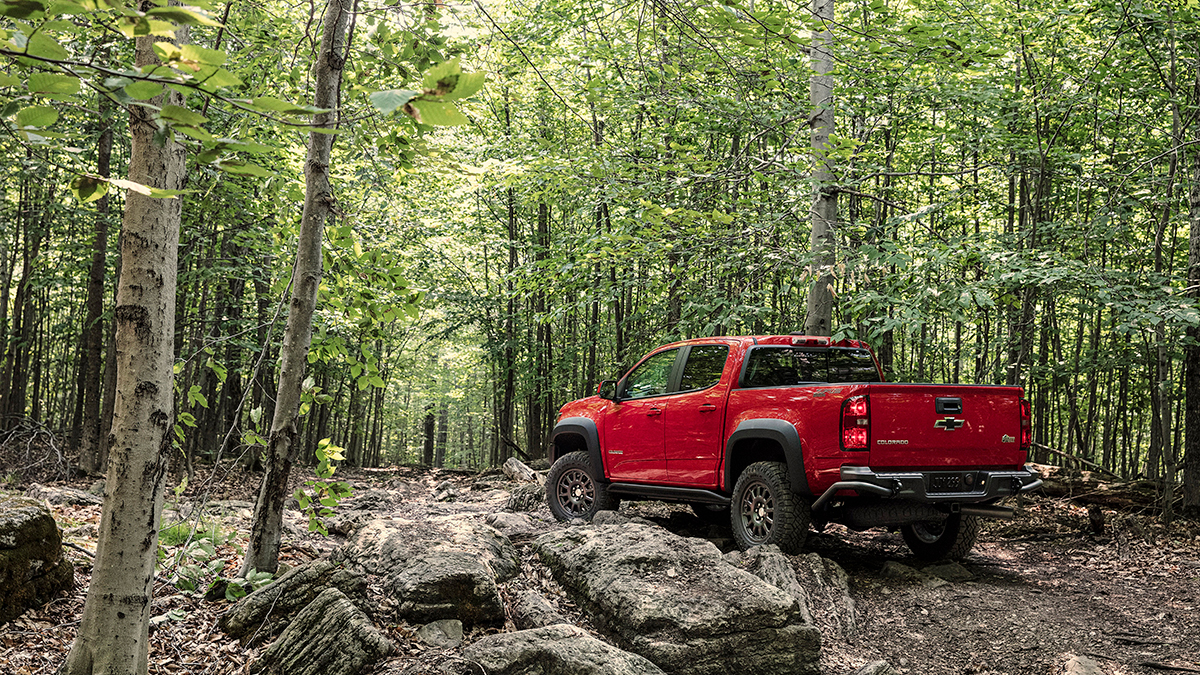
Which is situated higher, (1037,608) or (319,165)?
(319,165)

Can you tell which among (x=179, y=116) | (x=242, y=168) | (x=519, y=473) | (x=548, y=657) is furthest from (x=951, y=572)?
(x=519, y=473)

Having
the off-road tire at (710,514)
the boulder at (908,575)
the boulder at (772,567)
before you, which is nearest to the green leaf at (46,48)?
the boulder at (772,567)

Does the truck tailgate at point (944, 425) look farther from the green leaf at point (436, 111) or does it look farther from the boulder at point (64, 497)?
the boulder at point (64, 497)

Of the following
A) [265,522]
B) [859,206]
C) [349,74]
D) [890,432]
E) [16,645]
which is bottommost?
[16,645]

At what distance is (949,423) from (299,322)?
5.00m

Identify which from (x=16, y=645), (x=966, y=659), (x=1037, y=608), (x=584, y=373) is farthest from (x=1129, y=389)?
(x=16, y=645)

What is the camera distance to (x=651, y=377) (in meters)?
8.36

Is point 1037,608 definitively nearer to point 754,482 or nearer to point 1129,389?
point 754,482

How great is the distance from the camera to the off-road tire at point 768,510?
635cm

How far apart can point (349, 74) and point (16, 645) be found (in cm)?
396

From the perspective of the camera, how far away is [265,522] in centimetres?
460

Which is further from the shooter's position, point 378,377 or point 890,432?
point 890,432

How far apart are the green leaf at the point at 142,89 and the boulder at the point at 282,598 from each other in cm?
342

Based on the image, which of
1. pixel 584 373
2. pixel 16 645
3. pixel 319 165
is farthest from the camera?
pixel 584 373
